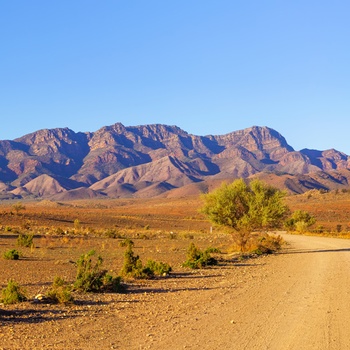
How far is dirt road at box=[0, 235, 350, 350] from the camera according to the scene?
32.9ft

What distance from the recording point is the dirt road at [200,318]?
1003 centimetres

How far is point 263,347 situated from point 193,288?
26.7 ft

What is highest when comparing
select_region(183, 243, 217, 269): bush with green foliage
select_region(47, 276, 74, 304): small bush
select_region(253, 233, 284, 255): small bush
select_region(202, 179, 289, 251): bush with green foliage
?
select_region(202, 179, 289, 251): bush with green foliage

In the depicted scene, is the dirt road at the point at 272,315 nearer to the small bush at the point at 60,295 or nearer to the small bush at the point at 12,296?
the small bush at the point at 60,295

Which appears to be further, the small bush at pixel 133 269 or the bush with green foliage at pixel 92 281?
the small bush at pixel 133 269

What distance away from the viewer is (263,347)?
9625 mm

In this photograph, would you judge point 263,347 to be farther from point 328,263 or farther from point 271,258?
point 271,258

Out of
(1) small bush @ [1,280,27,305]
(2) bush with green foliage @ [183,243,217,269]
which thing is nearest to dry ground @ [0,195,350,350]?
(1) small bush @ [1,280,27,305]

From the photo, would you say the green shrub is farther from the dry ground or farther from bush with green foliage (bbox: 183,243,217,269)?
bush with green foliage (bbox: 183,243,217,269)

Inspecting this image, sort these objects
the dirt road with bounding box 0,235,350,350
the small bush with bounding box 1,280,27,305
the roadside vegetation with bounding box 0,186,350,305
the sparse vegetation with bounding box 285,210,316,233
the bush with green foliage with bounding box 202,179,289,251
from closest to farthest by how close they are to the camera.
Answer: the dirt road with bounding box 0,235,350,350 → the small bush with bounding box 1,280,27,305 → the roadside vegetation with bounding box 0,186,350,305 → the bush with green foliage with bounding box 202,179,289,251 → the sparse vegetation with bounding box 285,210,316,233

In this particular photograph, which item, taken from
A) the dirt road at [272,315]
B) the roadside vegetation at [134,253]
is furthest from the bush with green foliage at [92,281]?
the dirt road at [272,315]

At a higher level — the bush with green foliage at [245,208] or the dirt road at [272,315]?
the bush with green foliage at [245,208]

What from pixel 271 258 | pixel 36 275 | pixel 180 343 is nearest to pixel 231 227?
pixel 271 258

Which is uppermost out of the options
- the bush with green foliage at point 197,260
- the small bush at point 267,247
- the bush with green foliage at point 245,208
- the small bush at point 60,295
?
the bush with green foliage at point 245,208
